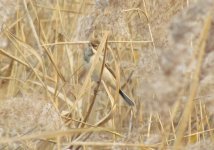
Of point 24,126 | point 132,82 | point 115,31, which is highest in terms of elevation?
point 115,31

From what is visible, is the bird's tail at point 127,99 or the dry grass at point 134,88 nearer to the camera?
the dry grass at point 134,88

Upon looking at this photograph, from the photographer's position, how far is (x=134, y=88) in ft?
5.50

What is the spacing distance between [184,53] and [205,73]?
12 cm

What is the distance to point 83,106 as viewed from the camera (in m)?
1.66

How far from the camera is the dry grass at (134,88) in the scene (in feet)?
1.91

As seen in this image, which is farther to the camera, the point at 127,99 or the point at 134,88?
the point at 134,88

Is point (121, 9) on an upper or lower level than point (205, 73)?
upper

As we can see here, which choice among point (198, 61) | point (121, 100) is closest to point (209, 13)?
point (198, 61)

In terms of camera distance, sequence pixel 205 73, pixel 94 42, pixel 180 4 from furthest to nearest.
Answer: pixel 94 42, pixel 180 4, pixel 205 73

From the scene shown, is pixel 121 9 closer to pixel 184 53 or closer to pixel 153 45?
pixel 153 45

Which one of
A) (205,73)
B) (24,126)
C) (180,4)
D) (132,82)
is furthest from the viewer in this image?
(132,82)

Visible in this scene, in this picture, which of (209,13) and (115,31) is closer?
(209,13)

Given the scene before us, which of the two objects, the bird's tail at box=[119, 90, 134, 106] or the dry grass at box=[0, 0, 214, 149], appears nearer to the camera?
the dry grass at box=[0, 0, 214, 149]

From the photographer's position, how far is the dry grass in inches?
22.9
